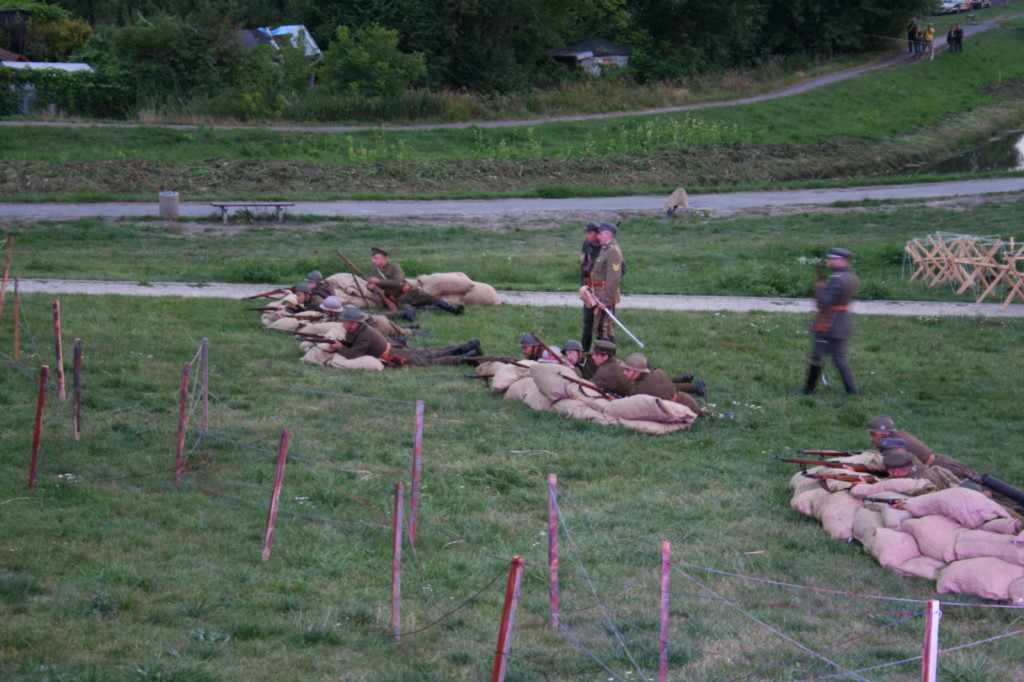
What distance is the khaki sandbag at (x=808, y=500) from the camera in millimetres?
9219

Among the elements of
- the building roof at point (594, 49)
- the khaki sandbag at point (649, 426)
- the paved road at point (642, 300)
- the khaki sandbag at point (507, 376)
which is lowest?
the paved road at point (642, 300)

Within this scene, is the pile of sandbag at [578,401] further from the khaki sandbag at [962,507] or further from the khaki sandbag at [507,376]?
the khaki sandbag at [962,507]

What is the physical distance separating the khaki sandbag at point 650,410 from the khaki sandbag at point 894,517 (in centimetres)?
345

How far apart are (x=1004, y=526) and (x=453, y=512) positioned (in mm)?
4245

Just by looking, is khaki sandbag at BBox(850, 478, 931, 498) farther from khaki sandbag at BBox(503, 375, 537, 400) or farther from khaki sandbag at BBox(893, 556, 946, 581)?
khaki sandbag at BBox(503, 375, 537, 400)

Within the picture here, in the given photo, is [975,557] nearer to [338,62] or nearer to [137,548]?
[137,548]

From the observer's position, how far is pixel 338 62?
142 ft

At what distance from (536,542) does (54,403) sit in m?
5.99

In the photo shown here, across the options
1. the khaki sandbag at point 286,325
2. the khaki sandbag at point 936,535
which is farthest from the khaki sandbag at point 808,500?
the khaki sandbag at point 286,325

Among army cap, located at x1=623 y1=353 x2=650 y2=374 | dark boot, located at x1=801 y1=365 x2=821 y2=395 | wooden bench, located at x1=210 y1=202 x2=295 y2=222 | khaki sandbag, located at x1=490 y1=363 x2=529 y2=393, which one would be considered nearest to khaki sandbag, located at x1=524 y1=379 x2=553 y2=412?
khaki sandbag, located at x1=490 y1=363 x2=529 y2=393

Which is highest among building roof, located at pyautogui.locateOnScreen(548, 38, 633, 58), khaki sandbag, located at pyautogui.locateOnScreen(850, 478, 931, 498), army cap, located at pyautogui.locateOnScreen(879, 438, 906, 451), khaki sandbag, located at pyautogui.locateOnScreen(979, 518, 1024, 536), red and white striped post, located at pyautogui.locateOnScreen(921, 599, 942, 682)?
building roof, located at pyautogui.locateOnScreen(548, 38, 633, 58)

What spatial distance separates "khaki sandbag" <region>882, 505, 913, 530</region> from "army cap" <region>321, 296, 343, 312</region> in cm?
947

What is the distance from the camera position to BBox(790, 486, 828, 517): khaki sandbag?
9219 mm

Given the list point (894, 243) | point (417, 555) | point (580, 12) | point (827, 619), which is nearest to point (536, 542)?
point (417, 555)
